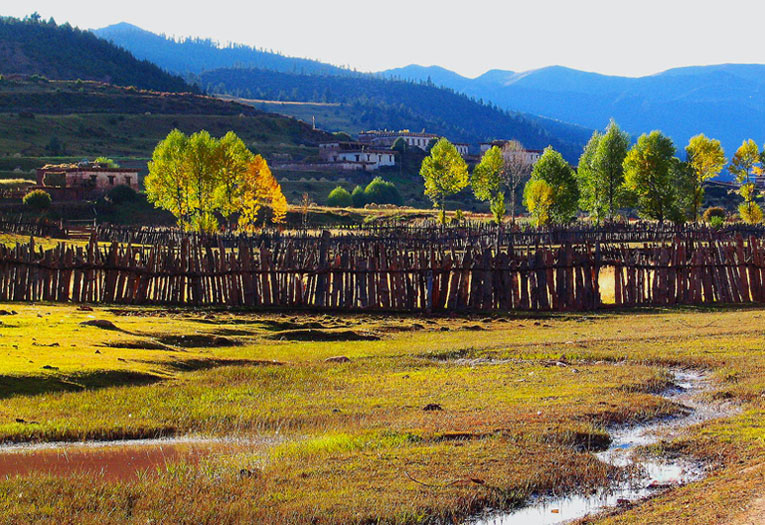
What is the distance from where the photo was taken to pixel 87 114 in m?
146

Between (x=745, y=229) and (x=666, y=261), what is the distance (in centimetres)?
3484

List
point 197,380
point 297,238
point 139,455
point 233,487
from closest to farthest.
Result: point 233,487
point 139,455
point 197,380
point 297,238

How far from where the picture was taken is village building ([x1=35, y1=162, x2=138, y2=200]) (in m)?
82.4

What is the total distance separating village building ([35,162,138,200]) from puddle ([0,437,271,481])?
7607 cm

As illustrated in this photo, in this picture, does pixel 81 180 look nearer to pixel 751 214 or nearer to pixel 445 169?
pixel 445 169

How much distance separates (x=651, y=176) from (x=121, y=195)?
154 feet

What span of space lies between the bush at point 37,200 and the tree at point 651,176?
48705 millimetres

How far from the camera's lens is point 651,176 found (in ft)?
255

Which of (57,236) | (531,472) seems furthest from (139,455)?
(57,236)

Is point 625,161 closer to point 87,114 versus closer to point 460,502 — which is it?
point 460,502

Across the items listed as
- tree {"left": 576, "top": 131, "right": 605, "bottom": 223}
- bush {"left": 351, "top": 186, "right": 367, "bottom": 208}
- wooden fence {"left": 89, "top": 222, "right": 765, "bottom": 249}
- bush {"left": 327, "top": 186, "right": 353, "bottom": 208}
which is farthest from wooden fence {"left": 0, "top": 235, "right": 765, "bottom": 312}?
bush {"left": 351, "top": 186, "right": 367, "bottom": 208}

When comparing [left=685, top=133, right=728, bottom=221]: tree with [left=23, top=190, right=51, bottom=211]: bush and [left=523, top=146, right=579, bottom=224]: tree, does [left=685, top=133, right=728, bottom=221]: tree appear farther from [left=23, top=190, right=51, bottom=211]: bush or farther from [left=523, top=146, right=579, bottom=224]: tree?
[left=23, top=190, right=51, bottom=211]: bush

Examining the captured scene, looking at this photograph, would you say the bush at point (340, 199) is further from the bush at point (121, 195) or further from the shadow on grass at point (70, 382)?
the shadow on grass at point (70, 382)

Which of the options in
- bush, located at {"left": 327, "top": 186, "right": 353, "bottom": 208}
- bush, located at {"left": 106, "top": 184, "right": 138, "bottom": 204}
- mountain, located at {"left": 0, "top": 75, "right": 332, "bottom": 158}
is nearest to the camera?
bush, located at {"left": 106, "top": 184, "right": 138, "bottom": 204}
